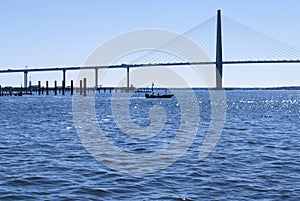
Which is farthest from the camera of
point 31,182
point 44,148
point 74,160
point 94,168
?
point 44,148

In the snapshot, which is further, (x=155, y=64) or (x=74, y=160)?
(x=155, y=64)

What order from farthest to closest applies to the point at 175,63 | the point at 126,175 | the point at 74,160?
the point at 175,63, the point at 74,160, the point at 126,175

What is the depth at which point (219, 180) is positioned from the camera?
503 inches

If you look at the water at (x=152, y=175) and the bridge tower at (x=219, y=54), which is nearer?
the water at (x=152, y=175)

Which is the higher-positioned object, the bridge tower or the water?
the bridge tower

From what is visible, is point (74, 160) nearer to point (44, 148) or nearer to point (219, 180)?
point (44, 148)

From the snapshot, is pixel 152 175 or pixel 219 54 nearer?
pixel 152 175

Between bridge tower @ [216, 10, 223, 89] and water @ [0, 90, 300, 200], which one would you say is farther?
bridge tower @ [216, 10, 223, 89]

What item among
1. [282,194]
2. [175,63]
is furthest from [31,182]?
[175,63]

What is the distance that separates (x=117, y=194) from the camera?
11.2 m

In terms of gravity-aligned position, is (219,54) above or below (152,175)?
above

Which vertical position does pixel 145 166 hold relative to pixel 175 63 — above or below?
below

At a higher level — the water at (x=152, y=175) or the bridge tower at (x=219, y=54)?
the bridge tower at (x=219, y=54)

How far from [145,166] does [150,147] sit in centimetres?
472
